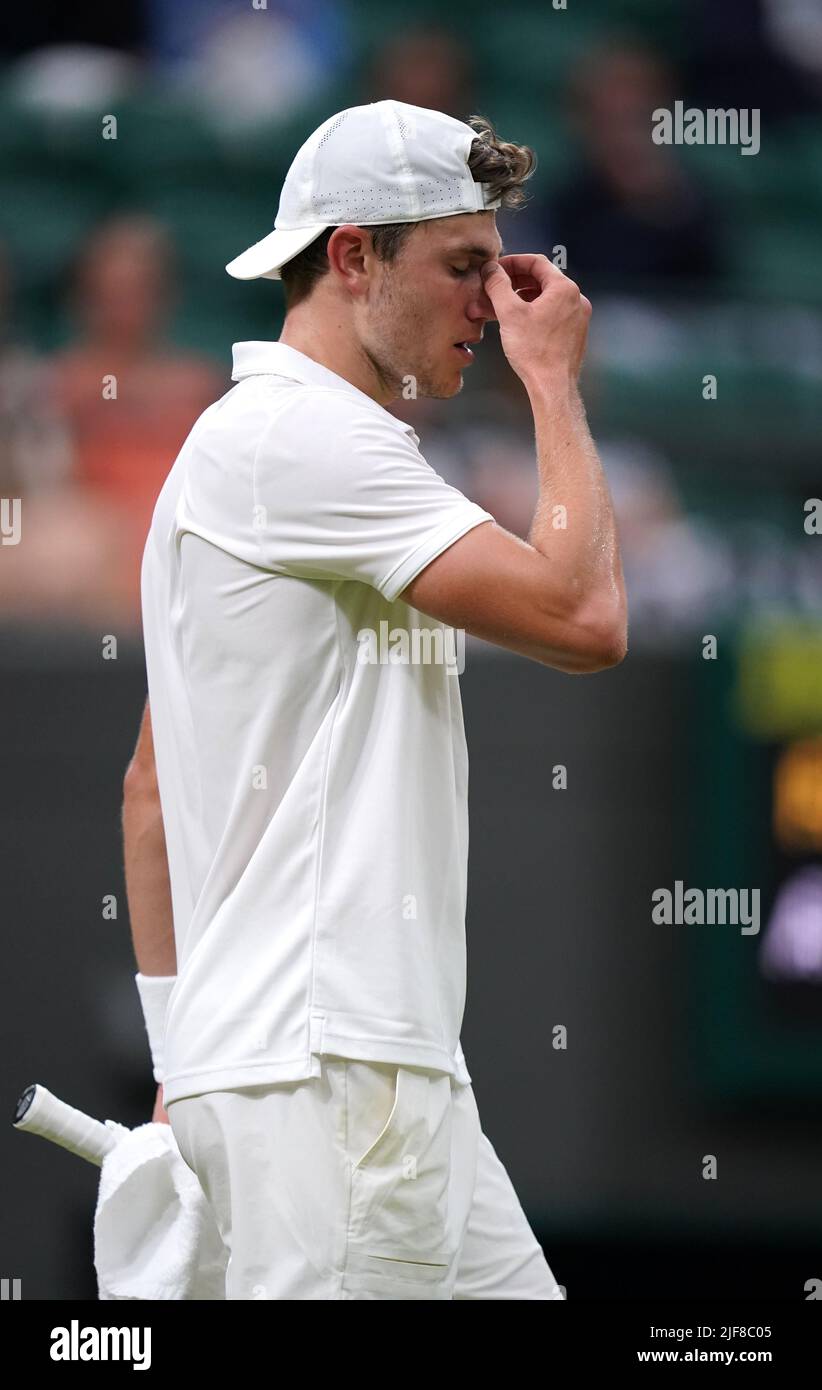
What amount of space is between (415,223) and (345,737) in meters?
0.54

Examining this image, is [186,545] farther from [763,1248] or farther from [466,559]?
[763,1248]

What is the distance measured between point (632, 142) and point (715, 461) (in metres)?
1.25

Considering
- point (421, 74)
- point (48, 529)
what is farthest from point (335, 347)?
point (421, 74)

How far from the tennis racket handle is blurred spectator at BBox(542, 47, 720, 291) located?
3963 millimetres

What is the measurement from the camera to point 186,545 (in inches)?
80.7

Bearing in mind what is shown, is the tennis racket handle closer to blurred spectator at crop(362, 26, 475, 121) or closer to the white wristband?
the white wristband

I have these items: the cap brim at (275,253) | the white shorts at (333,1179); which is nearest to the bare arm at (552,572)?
the cap brim at (275,253)

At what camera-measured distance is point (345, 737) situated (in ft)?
6.41

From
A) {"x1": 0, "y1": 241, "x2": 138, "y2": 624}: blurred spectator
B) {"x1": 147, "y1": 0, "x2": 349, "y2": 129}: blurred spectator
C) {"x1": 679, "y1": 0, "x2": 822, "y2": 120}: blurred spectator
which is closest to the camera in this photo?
{"x1": 0, "y1": 241, "x2": 138, "y2": 624}: blurred spectator

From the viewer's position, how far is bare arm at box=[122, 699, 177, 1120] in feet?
7.71

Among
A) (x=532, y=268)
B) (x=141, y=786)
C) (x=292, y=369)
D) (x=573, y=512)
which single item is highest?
(x=532, y=268)

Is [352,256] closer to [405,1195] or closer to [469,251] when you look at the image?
[469,251]

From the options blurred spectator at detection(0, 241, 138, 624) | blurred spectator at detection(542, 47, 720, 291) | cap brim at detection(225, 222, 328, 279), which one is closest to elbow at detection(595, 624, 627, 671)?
cap brim at detection(225, 222, 328, 279)
